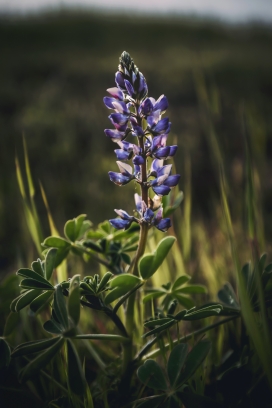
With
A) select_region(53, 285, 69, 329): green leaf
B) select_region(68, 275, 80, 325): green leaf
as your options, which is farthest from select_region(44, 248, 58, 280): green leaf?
select_region(68, 275, 80, 325): green leaf

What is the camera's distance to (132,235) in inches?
55.3

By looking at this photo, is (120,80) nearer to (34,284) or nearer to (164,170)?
(164,170)

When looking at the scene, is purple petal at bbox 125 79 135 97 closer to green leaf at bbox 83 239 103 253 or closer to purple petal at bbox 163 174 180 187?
purple petal at bbox 163 174 180 187

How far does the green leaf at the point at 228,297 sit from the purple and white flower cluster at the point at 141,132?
1.25ft

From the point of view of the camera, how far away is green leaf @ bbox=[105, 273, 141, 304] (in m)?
1.02

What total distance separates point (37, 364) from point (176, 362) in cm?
36

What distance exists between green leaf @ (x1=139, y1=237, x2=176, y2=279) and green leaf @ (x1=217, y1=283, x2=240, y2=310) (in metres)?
0.31

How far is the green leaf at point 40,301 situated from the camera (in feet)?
3.48

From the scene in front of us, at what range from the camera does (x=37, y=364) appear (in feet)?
3.01

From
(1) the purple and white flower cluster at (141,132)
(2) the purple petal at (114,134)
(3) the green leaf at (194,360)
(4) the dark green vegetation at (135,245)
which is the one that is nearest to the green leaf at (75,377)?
(4) the dark green vegetation at (135,245)

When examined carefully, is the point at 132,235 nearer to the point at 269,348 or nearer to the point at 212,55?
the point at 269,348

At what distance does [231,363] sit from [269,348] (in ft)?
1.20

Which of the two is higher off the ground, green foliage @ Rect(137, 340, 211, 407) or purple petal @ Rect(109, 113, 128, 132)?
purple petal @ Rect(109, 113, 128, 132)

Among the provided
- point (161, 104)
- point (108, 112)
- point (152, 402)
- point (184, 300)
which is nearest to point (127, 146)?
point (161, 104)
